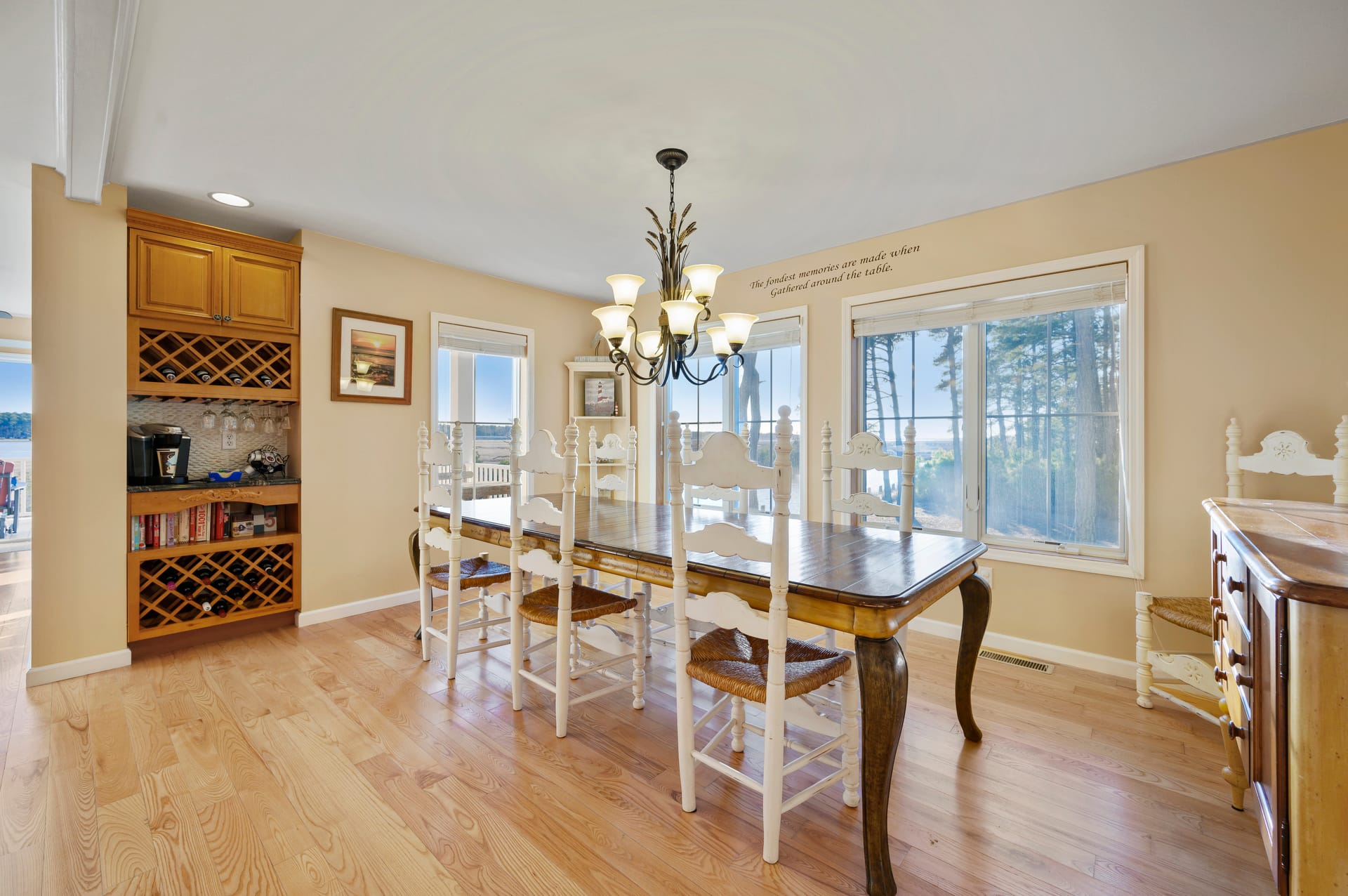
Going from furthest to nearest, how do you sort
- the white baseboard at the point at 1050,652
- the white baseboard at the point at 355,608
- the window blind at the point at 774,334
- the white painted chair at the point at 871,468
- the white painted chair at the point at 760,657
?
the window blind at the point at 774,334, the white baseboard at the point at 355,608, the white baseboard at the point at 1050,652, the white painted chair at the point at 871,468, the white painted chair at the point at 760,657

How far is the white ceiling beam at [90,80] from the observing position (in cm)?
162

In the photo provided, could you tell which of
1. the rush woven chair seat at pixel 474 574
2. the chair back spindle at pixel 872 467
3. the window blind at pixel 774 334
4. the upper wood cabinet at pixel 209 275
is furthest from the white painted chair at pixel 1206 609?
the upper wood cabinet at pixel 209 275

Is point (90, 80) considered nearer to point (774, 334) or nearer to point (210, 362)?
point (210, 362)

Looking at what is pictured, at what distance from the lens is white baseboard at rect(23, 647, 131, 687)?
262cm

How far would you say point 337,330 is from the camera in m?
3.60

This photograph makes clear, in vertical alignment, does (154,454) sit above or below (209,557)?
above

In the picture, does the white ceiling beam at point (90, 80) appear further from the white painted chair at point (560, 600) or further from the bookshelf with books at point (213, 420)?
the white painted chair at point (560, 600)

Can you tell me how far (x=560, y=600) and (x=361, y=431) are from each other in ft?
7.86

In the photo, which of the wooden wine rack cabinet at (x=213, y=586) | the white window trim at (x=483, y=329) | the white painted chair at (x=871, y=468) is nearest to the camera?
the white painted chair at (x=871, y=468)

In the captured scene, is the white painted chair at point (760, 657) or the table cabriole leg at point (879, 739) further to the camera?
the white painted chair at point (760, 657)

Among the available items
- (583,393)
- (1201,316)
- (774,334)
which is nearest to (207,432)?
(583,393)

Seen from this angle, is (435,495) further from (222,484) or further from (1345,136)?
(1345,136)

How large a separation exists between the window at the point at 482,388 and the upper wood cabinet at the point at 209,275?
3.16 feet

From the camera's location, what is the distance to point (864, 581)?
1.58m
